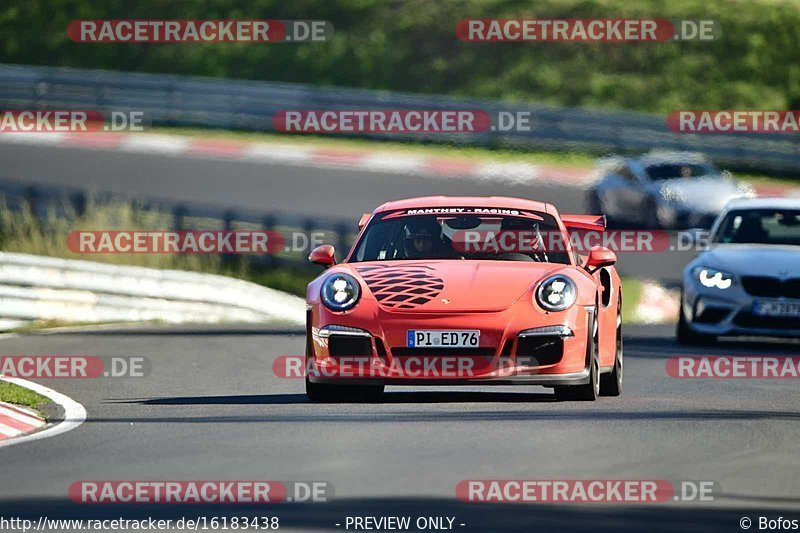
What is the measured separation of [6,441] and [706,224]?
18.3 meters

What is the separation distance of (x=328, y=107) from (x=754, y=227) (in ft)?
68.9

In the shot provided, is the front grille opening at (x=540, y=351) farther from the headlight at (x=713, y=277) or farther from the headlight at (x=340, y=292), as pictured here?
the headlight at (x=713, y=277)

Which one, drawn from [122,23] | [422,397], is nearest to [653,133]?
[122,23]

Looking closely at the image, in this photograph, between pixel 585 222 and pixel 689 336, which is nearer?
pixel 585 222

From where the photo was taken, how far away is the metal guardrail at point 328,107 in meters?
35.4

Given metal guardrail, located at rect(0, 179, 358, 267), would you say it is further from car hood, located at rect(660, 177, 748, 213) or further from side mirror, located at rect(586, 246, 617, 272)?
side mirror, located at rect(586, 246, 617, 272)

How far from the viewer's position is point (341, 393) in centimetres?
1147

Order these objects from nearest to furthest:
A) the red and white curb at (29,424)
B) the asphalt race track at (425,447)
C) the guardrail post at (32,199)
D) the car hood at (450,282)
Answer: the asphalt race track at (425,447)
the red and white curb at (29,424)
the car hood at (450,282)
the guardrail post at (32,199)

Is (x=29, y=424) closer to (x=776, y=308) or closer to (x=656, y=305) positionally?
(x=776, y=308)

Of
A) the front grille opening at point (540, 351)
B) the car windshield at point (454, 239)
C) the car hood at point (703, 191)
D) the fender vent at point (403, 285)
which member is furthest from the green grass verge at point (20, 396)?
the car hood at point (703, 191)

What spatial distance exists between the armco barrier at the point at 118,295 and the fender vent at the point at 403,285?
27.7ft

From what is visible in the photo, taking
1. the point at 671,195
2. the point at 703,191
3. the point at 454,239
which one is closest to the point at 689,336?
the point at 454,239

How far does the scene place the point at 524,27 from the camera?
4325 centimetres

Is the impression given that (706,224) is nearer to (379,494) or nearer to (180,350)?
(180,350)
